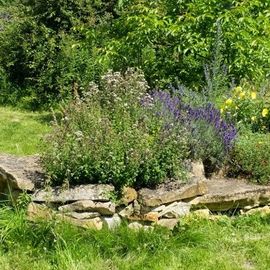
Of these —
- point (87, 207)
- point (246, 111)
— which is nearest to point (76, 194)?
point (87, 207)

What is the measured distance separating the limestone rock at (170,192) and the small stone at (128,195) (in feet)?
0.18

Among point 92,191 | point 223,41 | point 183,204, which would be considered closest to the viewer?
point 92,191

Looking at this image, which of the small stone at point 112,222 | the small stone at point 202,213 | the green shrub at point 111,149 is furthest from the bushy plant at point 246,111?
the small stone at point 112,222

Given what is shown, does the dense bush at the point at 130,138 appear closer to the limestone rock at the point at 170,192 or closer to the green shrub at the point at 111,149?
the green shrub at the point at 111,149

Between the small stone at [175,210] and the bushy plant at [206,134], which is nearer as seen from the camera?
the small stone at [175,210]

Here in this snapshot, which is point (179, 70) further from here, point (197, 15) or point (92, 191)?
point (92, 191)

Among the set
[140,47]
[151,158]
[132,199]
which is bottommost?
[132,199]

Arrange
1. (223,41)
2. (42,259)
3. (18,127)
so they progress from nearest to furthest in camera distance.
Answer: (42,259) < (223,41) < (18,127)

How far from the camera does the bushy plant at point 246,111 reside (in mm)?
6223

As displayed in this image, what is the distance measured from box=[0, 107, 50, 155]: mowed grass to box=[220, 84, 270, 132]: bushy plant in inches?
95.9

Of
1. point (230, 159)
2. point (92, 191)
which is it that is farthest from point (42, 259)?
point (230, 159)

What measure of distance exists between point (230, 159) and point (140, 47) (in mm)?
2797

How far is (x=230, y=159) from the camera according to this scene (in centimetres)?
556

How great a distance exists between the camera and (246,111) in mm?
6332
